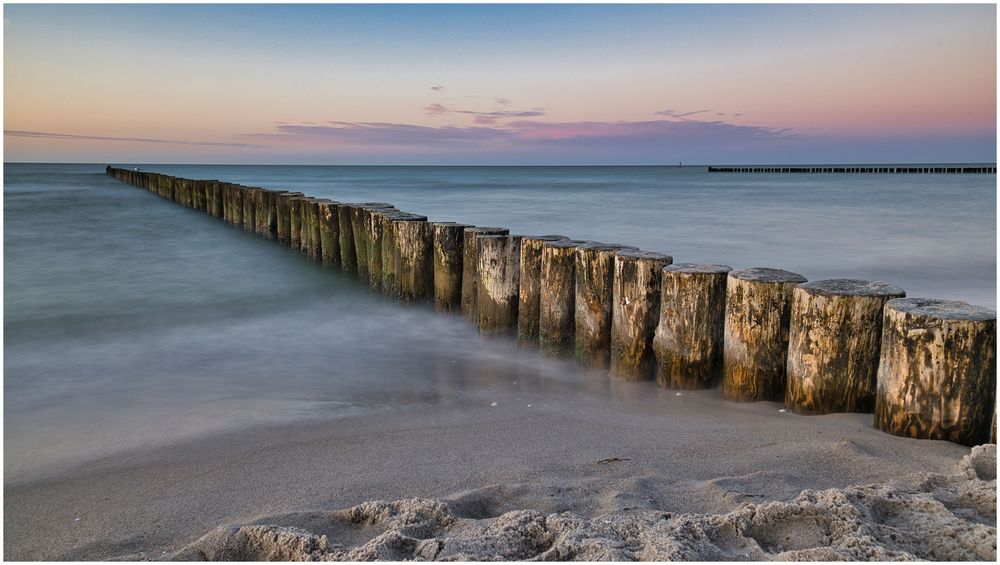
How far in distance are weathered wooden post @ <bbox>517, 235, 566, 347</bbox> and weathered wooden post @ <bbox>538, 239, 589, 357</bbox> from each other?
60mm

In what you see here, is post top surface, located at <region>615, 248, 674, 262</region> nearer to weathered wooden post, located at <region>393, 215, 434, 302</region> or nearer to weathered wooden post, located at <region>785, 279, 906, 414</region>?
weathered wooden post, located at <region>785, 279, 906, 414</region>

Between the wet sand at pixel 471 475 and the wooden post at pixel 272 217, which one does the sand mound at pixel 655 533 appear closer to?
the wet sand at pixel 471 475

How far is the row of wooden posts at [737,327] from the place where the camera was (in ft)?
9.27

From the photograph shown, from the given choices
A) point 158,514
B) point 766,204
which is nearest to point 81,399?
point 158,514

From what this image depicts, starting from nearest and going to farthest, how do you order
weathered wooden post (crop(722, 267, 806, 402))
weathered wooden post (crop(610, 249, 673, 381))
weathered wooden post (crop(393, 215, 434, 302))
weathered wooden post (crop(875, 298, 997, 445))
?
1. weathered wooden post (crop(875, 298, 997, 445))
2. weathered wooden post (crop(722, 267, 806, 402))
3. weathered wooden post (crop(610, 249, 673, 381))
4. weathered wooden post (crop(393, 215, 434, 302))

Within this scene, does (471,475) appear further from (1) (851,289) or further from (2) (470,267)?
(2) (470,267)

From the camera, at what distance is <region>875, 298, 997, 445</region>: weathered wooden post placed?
2746mm

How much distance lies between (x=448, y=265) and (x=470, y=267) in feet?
1.24

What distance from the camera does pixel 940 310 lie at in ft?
9.36

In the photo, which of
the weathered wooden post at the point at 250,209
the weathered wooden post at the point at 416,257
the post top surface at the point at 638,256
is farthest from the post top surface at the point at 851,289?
the weathered wooden post at the point at 250,209

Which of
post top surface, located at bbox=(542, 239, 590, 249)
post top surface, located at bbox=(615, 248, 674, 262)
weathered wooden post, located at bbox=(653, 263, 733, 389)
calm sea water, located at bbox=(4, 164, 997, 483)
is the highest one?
post top surface, located at bbox=(542, 239, 590, 249)

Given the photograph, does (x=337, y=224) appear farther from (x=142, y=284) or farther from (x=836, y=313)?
(x=836, y=313)

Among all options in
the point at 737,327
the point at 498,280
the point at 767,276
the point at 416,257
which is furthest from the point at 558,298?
the point at 416,257

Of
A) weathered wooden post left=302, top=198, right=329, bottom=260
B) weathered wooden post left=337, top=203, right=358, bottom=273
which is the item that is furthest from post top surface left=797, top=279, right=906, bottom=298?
weathered wooden post left=302, top=198, right=329, bottom=260
